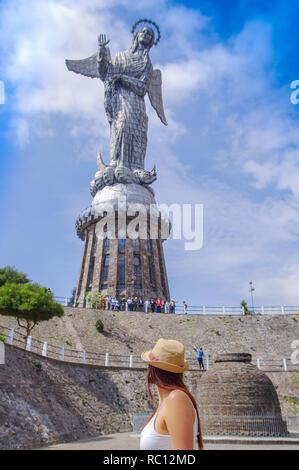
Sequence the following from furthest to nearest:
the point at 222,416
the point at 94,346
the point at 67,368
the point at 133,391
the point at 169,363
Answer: the point at 94,346 → the point at 133,391 → the point at 67,368 → the point at 222,416 → the point at 169,363

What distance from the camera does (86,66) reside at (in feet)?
171

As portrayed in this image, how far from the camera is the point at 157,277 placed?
4694 cm

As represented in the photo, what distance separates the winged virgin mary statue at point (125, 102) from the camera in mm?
48969

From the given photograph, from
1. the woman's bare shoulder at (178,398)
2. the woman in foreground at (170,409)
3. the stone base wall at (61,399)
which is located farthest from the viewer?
the stone base wall at (61,399)

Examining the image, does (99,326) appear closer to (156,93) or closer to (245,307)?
(245,307)

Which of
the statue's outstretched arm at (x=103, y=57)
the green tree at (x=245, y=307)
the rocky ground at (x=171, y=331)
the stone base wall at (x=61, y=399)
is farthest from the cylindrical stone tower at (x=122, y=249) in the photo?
the stone base wall at (x=61, y=399)

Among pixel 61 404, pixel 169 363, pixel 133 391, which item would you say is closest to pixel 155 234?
pixel 133 391

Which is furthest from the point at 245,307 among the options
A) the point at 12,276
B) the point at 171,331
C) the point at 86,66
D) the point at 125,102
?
the point at 86,66

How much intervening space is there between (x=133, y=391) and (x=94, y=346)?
704 centimetres

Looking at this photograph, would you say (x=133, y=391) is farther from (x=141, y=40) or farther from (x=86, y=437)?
(x=141, y=40)

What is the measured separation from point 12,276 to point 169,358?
1410 inches

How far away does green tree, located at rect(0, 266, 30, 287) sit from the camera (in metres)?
33.8

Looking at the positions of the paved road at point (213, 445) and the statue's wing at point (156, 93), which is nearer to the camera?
the paved road at point (213, 445)

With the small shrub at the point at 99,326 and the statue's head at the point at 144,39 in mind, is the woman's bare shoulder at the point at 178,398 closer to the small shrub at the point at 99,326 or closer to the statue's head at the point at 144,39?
the small shrub at the point at 99,326
